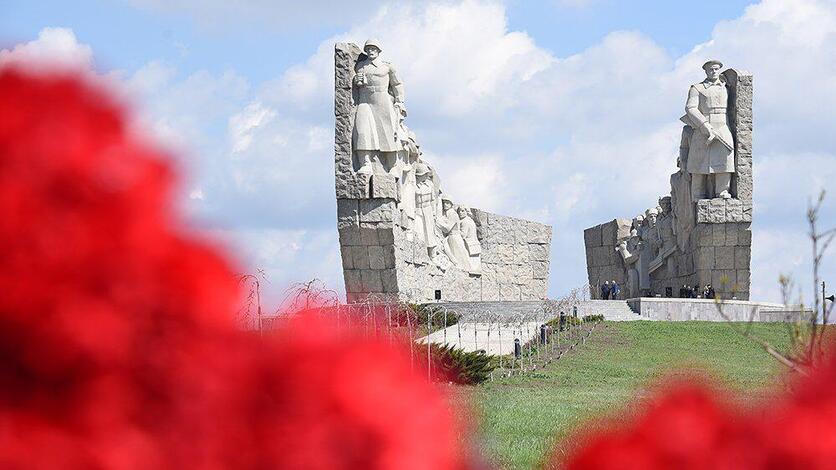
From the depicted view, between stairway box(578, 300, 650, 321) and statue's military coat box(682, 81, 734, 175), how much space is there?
3653mm

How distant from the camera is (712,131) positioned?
25.7m

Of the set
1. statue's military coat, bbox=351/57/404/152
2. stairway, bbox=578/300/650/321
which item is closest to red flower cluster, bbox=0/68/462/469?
statue's military coat, bbox=351/57/404/152

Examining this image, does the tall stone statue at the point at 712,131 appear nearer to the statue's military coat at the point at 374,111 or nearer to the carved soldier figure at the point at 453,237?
the carved soldier figure at the point at 453,237

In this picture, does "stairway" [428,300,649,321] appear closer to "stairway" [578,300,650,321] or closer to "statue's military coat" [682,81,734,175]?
"stairway" [578,300,650,321]

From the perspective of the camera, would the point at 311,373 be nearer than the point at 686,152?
Yes

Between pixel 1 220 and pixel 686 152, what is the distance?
90.0ft

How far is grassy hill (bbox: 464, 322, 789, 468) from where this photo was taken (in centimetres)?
668

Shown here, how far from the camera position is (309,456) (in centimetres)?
74

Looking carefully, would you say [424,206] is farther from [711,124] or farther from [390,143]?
[711,124]

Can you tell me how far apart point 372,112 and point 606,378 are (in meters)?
9.32

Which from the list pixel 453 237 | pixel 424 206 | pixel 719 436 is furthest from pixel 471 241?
pixel 719 436

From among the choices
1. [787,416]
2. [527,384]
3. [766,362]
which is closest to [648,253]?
[766,362]

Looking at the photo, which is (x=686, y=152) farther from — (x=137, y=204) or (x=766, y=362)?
(x=137, y=204)

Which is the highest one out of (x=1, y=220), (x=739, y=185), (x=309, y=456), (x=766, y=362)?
(x=739, y=185)
